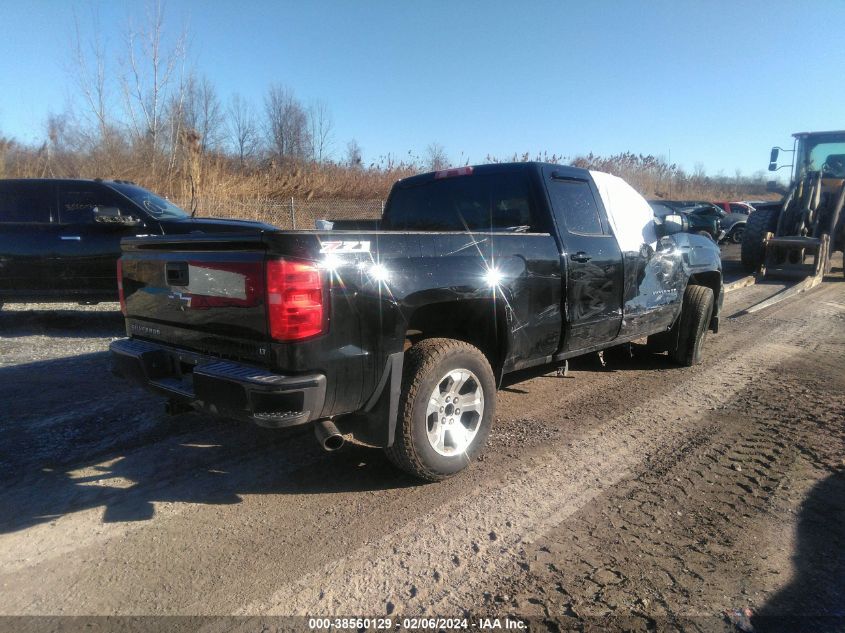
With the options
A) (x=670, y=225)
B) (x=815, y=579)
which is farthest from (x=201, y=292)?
(x=670, y=225)

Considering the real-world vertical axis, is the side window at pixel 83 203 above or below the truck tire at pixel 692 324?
above

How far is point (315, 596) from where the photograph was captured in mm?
2406

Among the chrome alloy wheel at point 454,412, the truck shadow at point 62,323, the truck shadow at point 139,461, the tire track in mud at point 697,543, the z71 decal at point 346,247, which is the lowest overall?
the tire track in mud at point 697,543

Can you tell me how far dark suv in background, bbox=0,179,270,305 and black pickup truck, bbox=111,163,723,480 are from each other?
400cm

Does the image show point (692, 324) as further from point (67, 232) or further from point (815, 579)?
point (67, 232)

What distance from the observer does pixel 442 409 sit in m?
3.39

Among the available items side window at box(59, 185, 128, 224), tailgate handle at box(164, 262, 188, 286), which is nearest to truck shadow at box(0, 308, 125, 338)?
side window at box(59, 185, 128, 224)

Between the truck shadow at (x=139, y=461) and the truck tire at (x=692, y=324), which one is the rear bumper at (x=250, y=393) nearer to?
the truck shadow at (x=139, y=461)

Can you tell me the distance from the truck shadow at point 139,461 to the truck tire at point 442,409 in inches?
11.7

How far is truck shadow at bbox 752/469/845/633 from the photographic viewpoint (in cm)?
227

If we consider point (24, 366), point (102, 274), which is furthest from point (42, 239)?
point (24, 366)

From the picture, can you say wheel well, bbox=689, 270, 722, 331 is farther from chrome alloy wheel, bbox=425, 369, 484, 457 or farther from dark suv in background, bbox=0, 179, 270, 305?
dark suv in background, bbox=0, 179, 270, 305

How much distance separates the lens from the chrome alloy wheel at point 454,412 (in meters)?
3.34

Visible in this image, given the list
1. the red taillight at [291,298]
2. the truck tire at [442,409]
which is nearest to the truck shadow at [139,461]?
the truck tire at [442,409]
